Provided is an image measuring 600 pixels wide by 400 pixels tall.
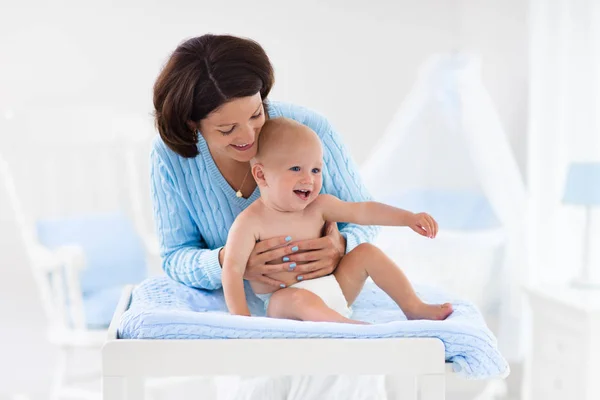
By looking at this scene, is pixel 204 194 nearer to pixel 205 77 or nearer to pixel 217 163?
pixel 217 163

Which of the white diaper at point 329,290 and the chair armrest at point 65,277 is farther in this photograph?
the chair armrest at point 65,277

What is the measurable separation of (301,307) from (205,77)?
1.48ft

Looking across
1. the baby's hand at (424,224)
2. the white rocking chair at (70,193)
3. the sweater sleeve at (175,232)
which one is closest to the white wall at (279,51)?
the white rocking chair at (70,193)

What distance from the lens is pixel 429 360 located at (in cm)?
128

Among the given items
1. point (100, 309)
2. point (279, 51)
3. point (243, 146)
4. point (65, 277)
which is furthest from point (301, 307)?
point (279, 51)

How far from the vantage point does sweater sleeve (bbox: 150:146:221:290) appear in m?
1.64

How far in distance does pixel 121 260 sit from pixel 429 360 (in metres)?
2.00

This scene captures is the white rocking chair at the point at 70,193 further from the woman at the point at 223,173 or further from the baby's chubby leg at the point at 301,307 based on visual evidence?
the baby's chubby leg at the point at 301,307

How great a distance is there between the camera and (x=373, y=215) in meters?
1.54

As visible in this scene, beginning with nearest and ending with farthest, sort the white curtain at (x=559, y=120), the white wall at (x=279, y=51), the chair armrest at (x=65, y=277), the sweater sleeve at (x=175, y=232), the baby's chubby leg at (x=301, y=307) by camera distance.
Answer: the baby's chubby leg at (x=301, y=307), the sweater sleeve at (x=175, y=232), the chair armrest at (x=65, y=277), the white curtain at (x=559, y=120), the white wall at (x=279, y=51)

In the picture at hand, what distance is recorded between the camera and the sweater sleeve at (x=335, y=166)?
1.71m

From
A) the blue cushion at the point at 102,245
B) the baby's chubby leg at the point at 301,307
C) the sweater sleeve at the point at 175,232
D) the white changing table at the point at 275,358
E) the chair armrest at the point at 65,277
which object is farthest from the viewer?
the blue cushion at the point at 102,245

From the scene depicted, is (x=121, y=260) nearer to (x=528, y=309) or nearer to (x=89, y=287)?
(x=89, y=287)

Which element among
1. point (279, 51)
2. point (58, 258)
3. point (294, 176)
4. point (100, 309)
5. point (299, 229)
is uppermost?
point (279, 51)
